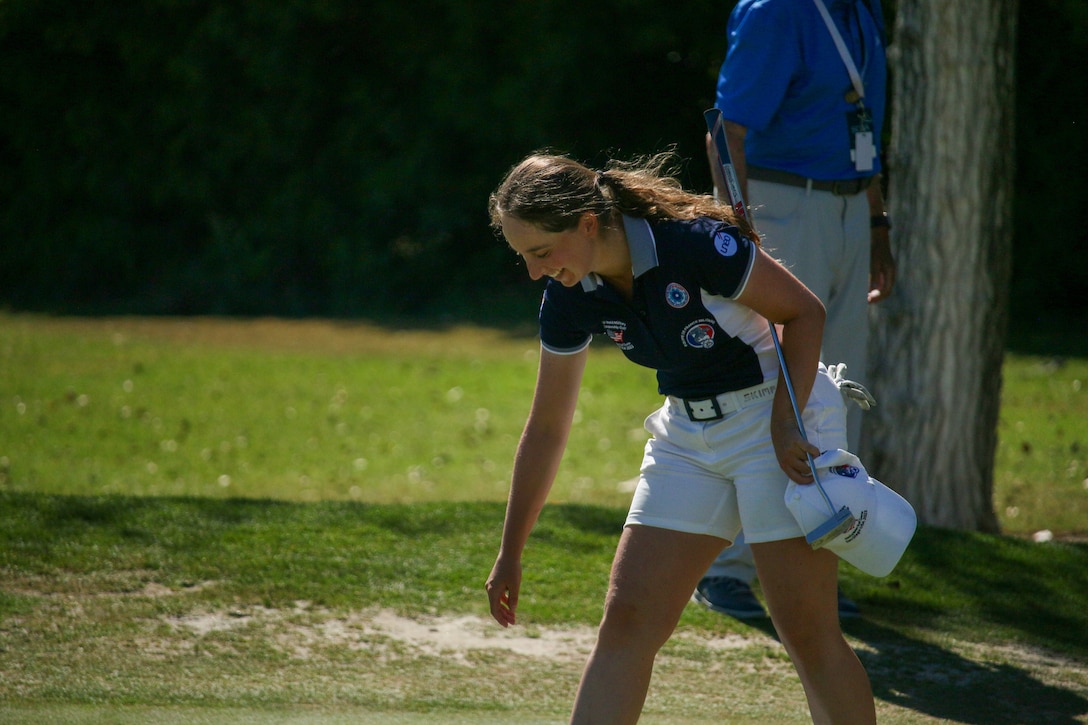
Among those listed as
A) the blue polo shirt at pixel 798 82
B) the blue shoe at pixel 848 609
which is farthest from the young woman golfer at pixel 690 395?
the blue shoe at pixel 848 609

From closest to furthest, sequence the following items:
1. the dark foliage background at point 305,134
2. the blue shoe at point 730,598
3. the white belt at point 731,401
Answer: the white belt at point 731,401 < the blue shoe at point 730,598 < the dark foliage background at point 305,134

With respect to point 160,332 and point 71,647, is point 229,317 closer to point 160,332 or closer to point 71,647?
point 160,332

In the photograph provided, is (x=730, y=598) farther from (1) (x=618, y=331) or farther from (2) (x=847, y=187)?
(1) (x=618, y=331)

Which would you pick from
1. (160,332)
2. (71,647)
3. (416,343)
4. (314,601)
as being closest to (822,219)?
(314,601)

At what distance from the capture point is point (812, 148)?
14.9 ft

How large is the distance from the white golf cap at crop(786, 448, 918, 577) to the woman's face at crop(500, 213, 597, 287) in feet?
2.21

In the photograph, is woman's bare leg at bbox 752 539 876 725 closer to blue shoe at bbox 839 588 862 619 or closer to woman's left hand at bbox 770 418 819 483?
woman's left hand at bbox 770 418 819 483

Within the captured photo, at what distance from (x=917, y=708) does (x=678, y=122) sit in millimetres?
11119

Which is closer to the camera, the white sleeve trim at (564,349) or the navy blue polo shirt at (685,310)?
the navy blue polo shirt at (685,310)

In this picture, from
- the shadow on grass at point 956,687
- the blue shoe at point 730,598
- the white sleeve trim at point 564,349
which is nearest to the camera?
the white sleeve trim at point 564,349

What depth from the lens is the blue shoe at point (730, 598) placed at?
15.3ft

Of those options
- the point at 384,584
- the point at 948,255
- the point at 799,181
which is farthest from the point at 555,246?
the point at 948,255

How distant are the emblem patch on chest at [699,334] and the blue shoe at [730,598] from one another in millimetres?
2030

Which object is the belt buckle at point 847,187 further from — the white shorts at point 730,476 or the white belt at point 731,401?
the white belt at point 731,401
